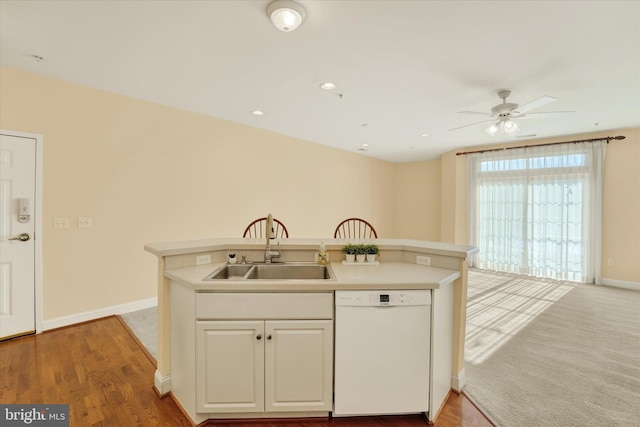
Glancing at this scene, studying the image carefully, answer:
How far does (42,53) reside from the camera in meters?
2.57

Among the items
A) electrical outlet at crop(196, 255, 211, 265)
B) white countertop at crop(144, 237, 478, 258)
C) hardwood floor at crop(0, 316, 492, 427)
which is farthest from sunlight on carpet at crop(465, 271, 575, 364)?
electrical outlet at crop(196, 255, 211, 265)

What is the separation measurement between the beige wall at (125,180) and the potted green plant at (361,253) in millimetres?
2882

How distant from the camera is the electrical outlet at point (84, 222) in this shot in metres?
3.28

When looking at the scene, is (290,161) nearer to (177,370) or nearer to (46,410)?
(177,370)

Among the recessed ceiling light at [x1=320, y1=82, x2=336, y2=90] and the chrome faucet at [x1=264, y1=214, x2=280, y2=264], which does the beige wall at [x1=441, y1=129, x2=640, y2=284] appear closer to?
the recessed ceiling light at [x1=320, y1=82, x2=336, y2=90]

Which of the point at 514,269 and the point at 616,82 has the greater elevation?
the point at 616,82

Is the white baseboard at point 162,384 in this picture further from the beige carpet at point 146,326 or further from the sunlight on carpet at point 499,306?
the sunlight on carpet at point 499,306

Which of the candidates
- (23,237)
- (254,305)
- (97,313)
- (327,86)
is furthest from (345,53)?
(97,313)

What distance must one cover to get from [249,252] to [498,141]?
5.85 metres

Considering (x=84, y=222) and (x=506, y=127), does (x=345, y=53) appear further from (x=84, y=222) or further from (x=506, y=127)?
(x=84, y=222)

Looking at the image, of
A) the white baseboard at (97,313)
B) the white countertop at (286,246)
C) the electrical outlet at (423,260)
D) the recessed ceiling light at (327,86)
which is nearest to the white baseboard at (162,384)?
the white countertop at (286,246)

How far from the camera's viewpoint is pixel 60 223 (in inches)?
124

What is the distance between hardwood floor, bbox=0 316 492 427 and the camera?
1.81 meters

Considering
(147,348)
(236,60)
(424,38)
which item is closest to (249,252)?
(147,348)
